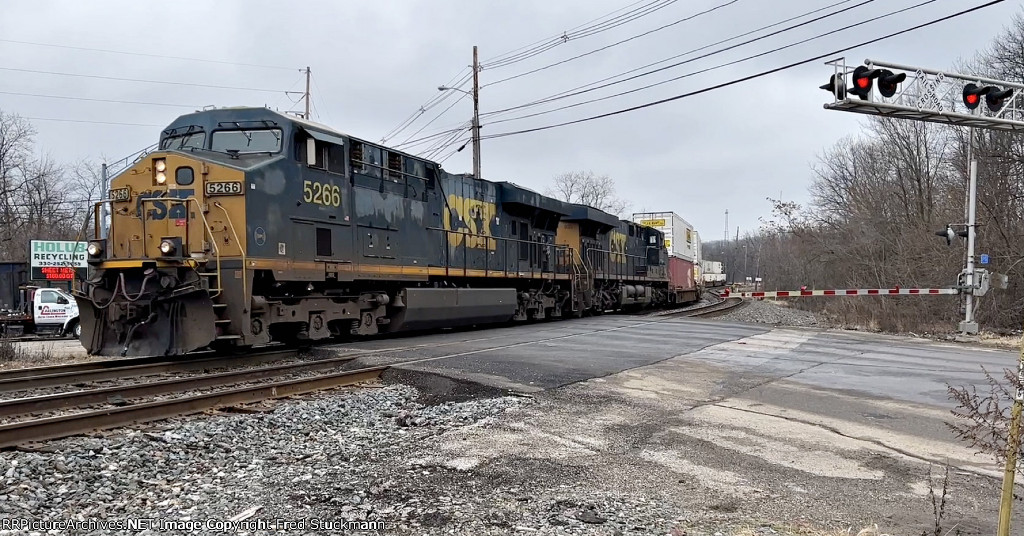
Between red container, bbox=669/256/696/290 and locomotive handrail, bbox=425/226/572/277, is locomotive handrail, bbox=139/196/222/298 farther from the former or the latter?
red container, bbox=669/256/696/290

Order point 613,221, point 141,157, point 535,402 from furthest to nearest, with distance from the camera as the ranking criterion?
point 613,221
point 141,157
point 535,402

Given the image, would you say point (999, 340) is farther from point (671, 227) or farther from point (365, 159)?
point (671, 227)

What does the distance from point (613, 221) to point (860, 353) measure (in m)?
11.7

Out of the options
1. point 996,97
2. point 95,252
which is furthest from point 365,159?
point 996,97

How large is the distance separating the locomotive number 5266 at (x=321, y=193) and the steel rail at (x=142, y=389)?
9.15 ft

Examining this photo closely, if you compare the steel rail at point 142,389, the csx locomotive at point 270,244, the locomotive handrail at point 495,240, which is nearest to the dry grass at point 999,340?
the locomotive handrail at point 495,240

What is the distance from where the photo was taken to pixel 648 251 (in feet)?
92.5

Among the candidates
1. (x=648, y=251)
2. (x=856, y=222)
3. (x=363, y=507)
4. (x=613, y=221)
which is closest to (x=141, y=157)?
(x=363, y=507)

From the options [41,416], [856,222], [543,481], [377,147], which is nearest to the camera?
[543,481]

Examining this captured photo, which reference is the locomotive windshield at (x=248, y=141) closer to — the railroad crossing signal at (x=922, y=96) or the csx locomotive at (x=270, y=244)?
the csx locomotive at (x=270, y=244)

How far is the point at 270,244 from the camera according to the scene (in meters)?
9.38

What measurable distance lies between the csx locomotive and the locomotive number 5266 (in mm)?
17

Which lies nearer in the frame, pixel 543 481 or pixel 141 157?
pixel 543 481

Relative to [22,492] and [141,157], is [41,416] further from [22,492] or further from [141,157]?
[141,157]
